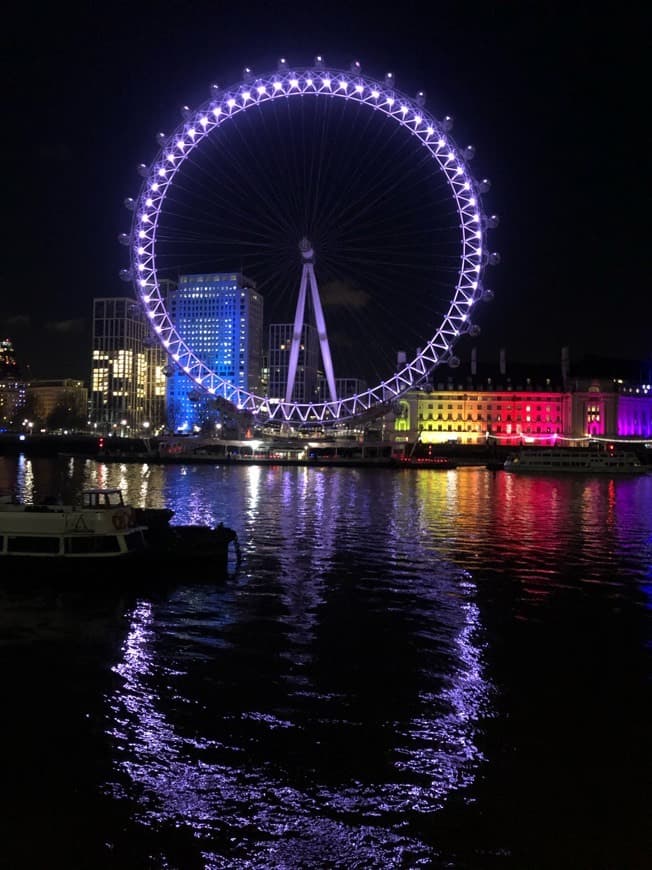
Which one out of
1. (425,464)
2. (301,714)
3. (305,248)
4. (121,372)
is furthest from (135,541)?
(121,372)

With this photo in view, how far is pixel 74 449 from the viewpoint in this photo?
118 m

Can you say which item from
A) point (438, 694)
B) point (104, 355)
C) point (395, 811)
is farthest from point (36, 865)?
point (104, 355)

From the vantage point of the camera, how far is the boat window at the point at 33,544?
1927cm

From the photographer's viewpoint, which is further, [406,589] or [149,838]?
[406,589]

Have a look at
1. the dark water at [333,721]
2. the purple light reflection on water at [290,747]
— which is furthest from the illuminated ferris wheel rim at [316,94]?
the purple light reflection on water at [290,747]

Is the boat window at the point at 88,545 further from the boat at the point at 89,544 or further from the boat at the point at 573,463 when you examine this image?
the boat at the point at 573,463

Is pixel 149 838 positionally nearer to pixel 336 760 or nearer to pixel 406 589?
pixel 336 760

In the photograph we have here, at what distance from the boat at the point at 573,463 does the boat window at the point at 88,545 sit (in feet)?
216

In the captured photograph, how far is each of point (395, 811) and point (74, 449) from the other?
116 m

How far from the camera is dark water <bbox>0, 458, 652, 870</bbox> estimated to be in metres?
7.33

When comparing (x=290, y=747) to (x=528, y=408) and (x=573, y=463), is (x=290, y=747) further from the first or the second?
(x=528, y=408)

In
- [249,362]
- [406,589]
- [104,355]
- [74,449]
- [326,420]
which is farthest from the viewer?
[104,355]

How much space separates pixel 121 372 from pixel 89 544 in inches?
6628

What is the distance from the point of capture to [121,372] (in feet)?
597
